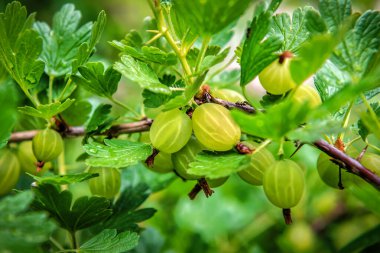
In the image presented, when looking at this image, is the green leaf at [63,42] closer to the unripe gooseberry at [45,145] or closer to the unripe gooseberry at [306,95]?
the unripe gooseberry at [45,145]

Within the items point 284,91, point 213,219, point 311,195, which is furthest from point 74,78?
point 311,195

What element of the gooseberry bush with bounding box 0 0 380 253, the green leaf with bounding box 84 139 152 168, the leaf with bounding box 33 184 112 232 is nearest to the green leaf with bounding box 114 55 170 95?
the gooseberry bush with bounding box 0 0 380 253

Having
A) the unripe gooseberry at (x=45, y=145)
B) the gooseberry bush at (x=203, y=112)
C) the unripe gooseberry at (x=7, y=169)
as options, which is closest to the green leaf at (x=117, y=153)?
the gooseberry bush at (x=203, y=112)

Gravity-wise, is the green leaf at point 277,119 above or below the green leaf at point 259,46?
below

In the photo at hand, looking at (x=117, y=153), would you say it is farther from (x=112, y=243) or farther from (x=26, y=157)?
(x=26, y=157)

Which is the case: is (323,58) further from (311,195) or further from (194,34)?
(311,195)
